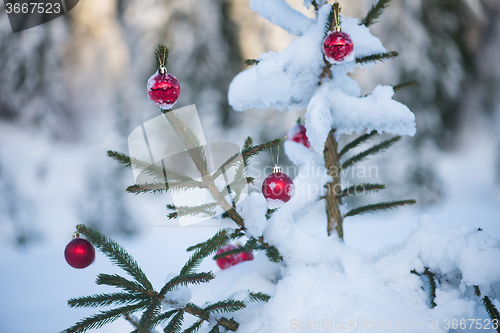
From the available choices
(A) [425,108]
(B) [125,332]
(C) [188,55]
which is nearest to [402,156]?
(A) [425,108]

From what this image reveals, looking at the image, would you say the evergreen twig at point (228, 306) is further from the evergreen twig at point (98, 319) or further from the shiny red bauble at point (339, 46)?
the shiny red bauble at point (339, 46)

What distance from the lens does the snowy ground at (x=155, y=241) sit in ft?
3.28

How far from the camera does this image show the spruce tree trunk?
0.57 meters

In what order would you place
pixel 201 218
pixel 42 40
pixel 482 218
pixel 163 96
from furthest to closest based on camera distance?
pixel 42 40, pixel 482 218, pixel 201 218, pixel 163 96

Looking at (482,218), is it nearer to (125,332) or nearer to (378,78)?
(378,78)

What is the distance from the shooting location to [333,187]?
1.90 feet

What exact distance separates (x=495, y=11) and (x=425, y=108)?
552mm

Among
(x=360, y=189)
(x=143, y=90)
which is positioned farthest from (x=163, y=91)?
(x=143, y=90)

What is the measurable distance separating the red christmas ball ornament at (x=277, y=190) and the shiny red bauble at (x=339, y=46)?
18 cm

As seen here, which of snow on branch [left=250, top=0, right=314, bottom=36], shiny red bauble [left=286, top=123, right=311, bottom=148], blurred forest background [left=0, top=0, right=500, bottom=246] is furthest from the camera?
blurred forest background [left=0, top=0, right=500, bottom=246]

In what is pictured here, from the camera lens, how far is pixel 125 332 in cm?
67

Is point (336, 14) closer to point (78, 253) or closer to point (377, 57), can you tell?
point (377, 57)

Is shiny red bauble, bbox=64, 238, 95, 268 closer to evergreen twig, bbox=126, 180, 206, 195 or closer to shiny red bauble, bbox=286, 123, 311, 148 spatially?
evergreen twig, bbox=126, 180, 206, 195

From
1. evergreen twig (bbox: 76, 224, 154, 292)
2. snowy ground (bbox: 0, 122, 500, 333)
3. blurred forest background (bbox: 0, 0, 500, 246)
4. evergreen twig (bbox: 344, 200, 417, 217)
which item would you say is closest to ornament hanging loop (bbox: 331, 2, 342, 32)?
evergreen twig (bbox: 344, 200, 417, 217)
